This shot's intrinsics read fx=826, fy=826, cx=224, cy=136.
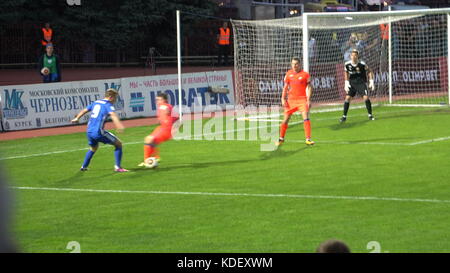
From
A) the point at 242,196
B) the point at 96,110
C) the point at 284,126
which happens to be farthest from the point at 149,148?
the point at 284,126

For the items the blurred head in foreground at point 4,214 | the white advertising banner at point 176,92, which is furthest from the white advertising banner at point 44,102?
the blurred head in foreground at point 4,214

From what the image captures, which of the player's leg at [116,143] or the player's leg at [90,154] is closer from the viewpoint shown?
the player's leg at [116,143]

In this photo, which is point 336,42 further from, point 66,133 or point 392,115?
point 66,133

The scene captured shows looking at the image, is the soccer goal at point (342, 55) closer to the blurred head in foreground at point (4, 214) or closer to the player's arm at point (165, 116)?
the player's arm at point (165, 116)

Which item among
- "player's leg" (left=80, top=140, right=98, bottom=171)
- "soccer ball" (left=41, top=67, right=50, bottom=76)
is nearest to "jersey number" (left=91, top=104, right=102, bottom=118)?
"player's leg" (left=80, top=140, right=98, bottom=171)

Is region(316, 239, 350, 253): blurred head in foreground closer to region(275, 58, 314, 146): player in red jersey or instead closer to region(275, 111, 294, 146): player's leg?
region(275, 111, 294, 146): player's leg

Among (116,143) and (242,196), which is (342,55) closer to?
(116,143)

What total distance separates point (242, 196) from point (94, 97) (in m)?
13.7

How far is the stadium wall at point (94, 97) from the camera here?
2350 centimetres

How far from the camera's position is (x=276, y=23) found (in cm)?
2719

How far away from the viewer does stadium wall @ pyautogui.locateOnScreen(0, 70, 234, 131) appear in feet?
77.1

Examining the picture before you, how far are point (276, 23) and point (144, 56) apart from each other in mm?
14850

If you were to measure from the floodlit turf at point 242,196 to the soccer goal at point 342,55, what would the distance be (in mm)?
7290
